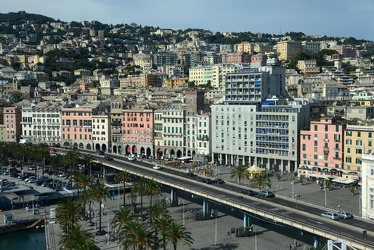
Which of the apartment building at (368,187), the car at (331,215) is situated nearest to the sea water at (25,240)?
the car at (331,215)

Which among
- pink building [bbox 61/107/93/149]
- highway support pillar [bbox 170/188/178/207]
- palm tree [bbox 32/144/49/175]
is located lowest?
highway support pillar [bbox 170/188/178/207]

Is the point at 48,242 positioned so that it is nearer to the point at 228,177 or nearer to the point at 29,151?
the point at 228,177

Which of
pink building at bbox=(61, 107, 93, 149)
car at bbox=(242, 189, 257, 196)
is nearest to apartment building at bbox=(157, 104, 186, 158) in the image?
pink building at bbox=(61, 107, 93, 149)

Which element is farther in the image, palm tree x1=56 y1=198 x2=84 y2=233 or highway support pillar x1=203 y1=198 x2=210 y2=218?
highway support pillar x1=203 y1=198 x2=210 y2=218

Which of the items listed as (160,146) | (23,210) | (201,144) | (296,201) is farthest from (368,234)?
(160,146)

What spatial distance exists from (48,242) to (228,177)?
37.6m

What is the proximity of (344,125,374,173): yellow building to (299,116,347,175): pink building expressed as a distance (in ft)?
3.37

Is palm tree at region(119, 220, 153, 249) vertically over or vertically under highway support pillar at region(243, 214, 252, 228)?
over

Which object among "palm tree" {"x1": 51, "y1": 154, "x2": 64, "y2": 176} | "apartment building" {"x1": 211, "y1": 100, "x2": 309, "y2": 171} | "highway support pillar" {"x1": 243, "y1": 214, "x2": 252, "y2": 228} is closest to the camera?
"highway support pillar" {"x1": 243, "y1": 214, "x2": 252, "y2": 228}

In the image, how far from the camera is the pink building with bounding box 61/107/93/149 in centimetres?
12594

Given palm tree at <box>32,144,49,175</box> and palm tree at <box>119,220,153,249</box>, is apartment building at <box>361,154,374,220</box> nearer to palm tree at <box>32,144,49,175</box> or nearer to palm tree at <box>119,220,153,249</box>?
palm tree at <box>119,220,153,249</box>

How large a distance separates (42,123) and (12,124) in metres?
9.65

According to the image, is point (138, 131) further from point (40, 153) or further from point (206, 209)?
point (206, 209)

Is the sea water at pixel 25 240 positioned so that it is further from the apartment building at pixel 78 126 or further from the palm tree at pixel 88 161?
the apartment building at pixel 78 126
